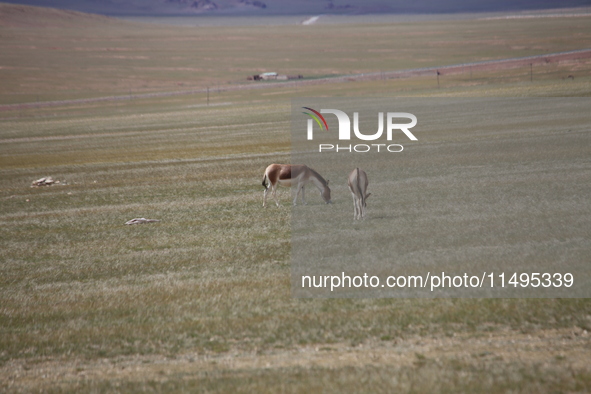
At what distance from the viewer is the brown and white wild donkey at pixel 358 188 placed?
12836 millimetres

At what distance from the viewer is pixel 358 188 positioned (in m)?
13.1

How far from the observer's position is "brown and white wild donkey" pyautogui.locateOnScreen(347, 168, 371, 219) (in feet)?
42.1

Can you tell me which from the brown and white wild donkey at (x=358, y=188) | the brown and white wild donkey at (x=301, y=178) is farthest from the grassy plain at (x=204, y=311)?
the brown and white wild donkey at (x=358, y=188)

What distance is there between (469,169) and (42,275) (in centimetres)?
1222

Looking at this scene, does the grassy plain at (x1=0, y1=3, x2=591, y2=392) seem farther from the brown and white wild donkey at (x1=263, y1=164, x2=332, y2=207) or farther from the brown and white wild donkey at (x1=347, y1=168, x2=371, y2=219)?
the brown and white wild donkey at (x1=347, y1=168, x2=371, y2=219)

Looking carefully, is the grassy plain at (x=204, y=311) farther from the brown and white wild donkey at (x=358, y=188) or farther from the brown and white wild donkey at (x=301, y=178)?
the brown and white wild donkey at (x=358, y=188)

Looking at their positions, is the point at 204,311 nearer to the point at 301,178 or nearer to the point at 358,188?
the point at 358,188

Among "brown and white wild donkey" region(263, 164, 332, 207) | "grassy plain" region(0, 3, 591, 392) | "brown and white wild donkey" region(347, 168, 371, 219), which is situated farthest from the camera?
"brown and white wild donkey" region(263, 164, 332, 207)

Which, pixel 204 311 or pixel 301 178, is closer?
pixel 204 311

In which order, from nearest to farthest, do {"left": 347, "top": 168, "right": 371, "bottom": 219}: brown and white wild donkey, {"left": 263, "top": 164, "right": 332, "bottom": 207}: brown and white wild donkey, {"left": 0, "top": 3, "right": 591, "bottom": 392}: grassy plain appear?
1. {"left": 0, "top": 3, "right": 591, "bottom": 392}: grassy plain
2. {"left": 347, "top": 168, "right": 371, "bottom": 219}: brown and white wild donkey
3. {"left": 263, "top": 164, "right": 332, "bottom": 207}: brown and white wild donkey

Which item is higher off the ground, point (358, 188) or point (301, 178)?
point (358, 188)

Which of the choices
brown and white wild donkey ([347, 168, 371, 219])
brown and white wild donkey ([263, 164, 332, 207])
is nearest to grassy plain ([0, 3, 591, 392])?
brown and white wild donkey ([263, 164, 332, 207])

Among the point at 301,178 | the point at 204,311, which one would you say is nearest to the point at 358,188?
the point at 301,178

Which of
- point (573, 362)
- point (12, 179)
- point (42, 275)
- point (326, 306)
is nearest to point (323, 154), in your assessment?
point (12, 179)
